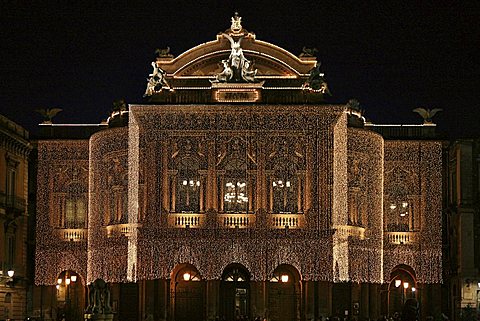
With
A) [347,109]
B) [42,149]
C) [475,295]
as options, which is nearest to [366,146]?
[347,109]

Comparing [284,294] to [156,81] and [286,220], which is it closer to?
[286,220]

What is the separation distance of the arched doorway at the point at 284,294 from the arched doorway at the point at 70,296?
1109 cm

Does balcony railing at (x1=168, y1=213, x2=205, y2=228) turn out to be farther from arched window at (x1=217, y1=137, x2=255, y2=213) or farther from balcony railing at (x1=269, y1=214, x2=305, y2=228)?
balcony railing at (x1=269, y1=214, x2=305, y2=228)

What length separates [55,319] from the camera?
67375 mm

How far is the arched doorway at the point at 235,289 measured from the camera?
65250mm

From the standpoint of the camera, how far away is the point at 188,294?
65.4 m

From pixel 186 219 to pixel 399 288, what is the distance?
14.4m

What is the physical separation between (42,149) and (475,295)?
990 inches

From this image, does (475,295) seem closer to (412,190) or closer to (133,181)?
(412,190)

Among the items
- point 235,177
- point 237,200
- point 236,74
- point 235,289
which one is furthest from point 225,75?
point 235,289

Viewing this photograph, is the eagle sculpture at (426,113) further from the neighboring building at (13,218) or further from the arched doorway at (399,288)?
the neighboring building at (13,218)

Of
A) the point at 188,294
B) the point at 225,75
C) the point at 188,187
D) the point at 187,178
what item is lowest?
the point at 188,294

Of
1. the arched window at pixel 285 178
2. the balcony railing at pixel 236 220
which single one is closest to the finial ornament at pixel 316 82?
the arched window at pixel 285 178

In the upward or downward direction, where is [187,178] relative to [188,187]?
upward
